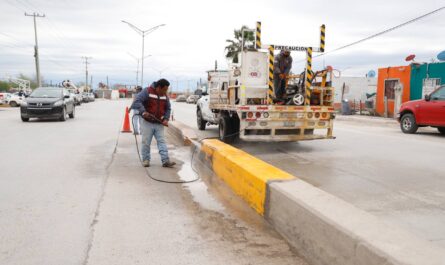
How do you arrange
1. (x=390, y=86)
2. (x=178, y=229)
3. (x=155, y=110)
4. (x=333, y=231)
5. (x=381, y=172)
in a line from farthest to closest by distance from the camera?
(x=390, y=86) < (x=155, y=110) < (x=381, y=172) < (x=178, y=229) < (x=333, y=231)

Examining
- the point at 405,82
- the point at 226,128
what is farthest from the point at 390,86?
the point at 226,128

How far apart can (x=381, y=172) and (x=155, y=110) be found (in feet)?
14.3

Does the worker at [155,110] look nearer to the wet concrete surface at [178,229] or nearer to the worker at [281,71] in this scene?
the wet concrete surface at [178,229]

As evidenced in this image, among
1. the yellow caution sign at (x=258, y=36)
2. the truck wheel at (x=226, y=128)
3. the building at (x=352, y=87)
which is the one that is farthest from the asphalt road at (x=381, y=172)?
the building at (x=352, y=87)

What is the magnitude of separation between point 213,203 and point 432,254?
3188 millimetres

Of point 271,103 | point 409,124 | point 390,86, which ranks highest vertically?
point 390,86

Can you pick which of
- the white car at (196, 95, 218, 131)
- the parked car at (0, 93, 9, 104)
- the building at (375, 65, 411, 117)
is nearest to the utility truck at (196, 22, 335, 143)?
the white car at (196, 95, 218, 131)

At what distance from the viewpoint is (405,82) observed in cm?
2536

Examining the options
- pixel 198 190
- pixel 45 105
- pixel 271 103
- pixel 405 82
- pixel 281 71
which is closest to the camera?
pixel 198 190

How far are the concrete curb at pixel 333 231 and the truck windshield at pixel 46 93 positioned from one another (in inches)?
650

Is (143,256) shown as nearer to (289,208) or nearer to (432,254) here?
(289,208)

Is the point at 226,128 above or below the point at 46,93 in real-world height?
below

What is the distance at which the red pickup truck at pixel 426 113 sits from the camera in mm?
13836

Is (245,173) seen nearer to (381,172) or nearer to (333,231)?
(333,231)
